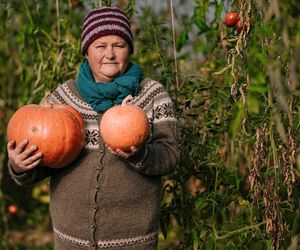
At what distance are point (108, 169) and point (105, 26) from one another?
48 centimetres

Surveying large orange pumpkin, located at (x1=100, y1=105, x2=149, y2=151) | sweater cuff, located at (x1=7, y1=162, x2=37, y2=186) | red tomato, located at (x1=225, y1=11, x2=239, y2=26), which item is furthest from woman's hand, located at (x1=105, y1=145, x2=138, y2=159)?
red tomato, located at (x1=225, y1=11, x2=239, y2=26)

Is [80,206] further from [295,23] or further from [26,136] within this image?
[295,23]

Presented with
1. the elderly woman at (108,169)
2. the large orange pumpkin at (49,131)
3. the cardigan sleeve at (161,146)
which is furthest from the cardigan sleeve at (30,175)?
the cardigan sleeve at (161,146)

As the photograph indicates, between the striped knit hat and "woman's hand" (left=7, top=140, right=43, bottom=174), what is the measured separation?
0.46 metres

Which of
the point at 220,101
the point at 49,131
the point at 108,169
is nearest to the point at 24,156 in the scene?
the point at 49,131

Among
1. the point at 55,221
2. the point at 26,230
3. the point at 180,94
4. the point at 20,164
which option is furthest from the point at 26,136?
the point at 26,230

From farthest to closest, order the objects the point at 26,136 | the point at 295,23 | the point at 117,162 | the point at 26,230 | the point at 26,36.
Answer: the point at 26,230
the point at 26,36
the point at 117,162
the point at 26,136
the point at 295,23

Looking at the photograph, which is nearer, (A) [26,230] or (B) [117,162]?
(B) [117,162]

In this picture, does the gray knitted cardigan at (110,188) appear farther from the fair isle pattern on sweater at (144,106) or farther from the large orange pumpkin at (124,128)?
the large orange pumpkin at (124,128)

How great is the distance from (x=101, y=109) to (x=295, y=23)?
0.91 m

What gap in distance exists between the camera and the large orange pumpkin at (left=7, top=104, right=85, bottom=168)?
205 cm

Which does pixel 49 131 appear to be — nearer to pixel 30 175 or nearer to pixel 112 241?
pixel 30 175

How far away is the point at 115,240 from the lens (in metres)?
2.21

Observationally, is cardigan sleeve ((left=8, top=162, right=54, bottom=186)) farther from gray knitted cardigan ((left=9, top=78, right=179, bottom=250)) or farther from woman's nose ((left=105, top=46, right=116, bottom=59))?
woman's nose ((left=105, top=46, right=116, bottom=59))
